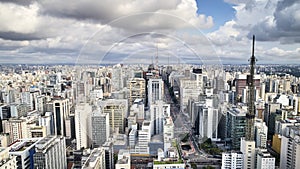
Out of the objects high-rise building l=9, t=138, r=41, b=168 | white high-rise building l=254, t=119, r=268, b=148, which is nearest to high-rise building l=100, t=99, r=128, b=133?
high-rise building l=9, t=138, r=41, b=168

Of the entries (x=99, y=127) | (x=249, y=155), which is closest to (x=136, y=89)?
(x=99, y=127)

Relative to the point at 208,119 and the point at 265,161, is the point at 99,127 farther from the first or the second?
the point at 265,161

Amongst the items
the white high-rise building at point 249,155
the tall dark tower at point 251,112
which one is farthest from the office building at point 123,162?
the tall dark tower at point 251,112

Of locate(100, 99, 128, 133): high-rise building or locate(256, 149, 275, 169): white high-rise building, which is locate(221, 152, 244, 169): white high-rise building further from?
locate(100, 99, 128, 133): high-rise building

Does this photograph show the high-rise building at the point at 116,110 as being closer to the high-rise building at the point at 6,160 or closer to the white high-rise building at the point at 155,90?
the white high-rise building at the point at 155,90

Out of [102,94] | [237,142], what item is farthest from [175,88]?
[237,142]

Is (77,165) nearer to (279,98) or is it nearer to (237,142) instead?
(237,142)

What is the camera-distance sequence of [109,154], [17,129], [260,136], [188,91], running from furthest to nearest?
[17,129]
[260,136]
[109,154]
[188,91]
